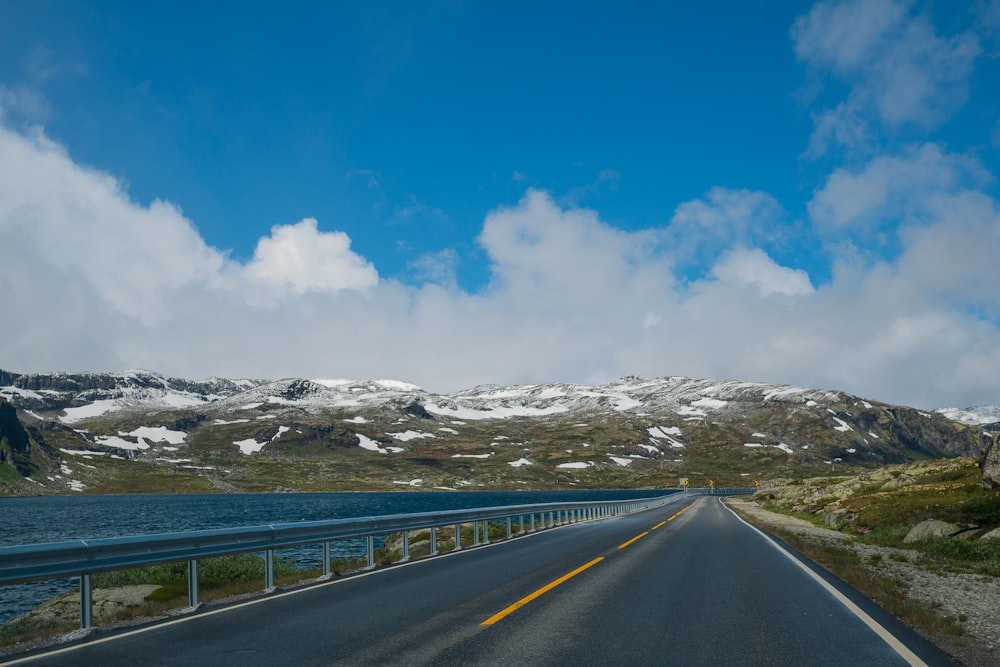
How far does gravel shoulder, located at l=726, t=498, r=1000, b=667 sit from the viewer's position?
8633 millimetres

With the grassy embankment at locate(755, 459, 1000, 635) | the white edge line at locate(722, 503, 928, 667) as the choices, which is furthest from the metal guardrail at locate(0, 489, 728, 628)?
the grassy embankment at locate(755, 459, 1000, 635)

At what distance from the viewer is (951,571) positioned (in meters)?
17.3

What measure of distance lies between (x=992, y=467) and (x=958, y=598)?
20997 millimetres

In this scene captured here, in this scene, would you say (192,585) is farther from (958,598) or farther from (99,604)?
(958,598)

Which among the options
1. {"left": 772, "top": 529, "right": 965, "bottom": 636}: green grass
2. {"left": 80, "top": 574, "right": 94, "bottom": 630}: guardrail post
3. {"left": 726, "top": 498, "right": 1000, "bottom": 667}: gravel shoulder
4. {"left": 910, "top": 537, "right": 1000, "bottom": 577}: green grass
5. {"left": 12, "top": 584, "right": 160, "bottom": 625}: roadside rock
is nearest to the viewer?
{"left": 726, "top": 498, "right": 1000, "bottom": 667}: gravel shoulder

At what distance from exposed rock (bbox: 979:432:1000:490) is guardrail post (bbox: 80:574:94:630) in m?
31.7

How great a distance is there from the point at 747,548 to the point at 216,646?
17.8 metres

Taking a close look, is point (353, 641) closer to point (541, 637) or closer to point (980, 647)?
point (541, 637)

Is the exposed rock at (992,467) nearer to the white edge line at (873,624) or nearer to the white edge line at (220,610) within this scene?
the white edge line at (873,624)

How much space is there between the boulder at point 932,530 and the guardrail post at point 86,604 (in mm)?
24688

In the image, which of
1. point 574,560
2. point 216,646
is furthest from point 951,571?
point 216,646

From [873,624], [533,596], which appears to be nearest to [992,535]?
[873,624]

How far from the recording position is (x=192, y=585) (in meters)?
12.0

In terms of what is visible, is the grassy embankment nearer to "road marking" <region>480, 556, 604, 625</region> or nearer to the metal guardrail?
"road marking" <region>480, 556, 604, 625</region>
